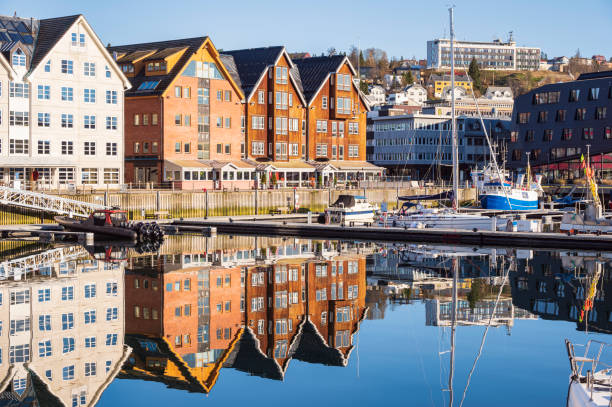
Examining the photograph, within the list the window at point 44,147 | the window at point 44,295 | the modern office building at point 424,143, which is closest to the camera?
the window at point 44,295

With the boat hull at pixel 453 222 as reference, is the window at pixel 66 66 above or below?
above

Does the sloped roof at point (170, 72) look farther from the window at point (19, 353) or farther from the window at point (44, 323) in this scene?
the window at point (19, 353)

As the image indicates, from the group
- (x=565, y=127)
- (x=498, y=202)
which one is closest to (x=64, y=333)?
(x=498, y=202)

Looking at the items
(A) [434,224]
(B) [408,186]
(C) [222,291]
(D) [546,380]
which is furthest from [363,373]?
(B) [408,186]

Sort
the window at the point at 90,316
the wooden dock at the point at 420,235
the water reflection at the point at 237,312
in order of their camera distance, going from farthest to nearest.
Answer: the wooden dock at the point at 420,235 → the window at the point at 90,316 → the water reflection at the point at 237,312

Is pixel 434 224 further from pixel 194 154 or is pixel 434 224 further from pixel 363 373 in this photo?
pixel 363 373

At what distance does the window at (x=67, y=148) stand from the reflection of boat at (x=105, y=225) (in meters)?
17.4

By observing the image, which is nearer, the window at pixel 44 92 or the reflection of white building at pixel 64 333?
the reflection of white building at pixel 64 333

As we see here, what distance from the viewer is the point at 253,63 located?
95.1 meters

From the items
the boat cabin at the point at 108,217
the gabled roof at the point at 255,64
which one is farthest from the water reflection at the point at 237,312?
the gabled roof at the point at 255,64

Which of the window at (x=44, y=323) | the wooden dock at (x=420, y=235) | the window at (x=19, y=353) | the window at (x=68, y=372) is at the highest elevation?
the wooden dock at (x=420, y=235)

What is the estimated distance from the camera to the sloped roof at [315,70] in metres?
99.6

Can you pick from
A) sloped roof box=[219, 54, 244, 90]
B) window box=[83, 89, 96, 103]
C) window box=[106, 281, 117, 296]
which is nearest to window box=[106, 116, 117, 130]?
window box=[83, 89, 96, 103]

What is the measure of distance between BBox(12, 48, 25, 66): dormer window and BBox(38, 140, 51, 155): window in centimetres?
661
